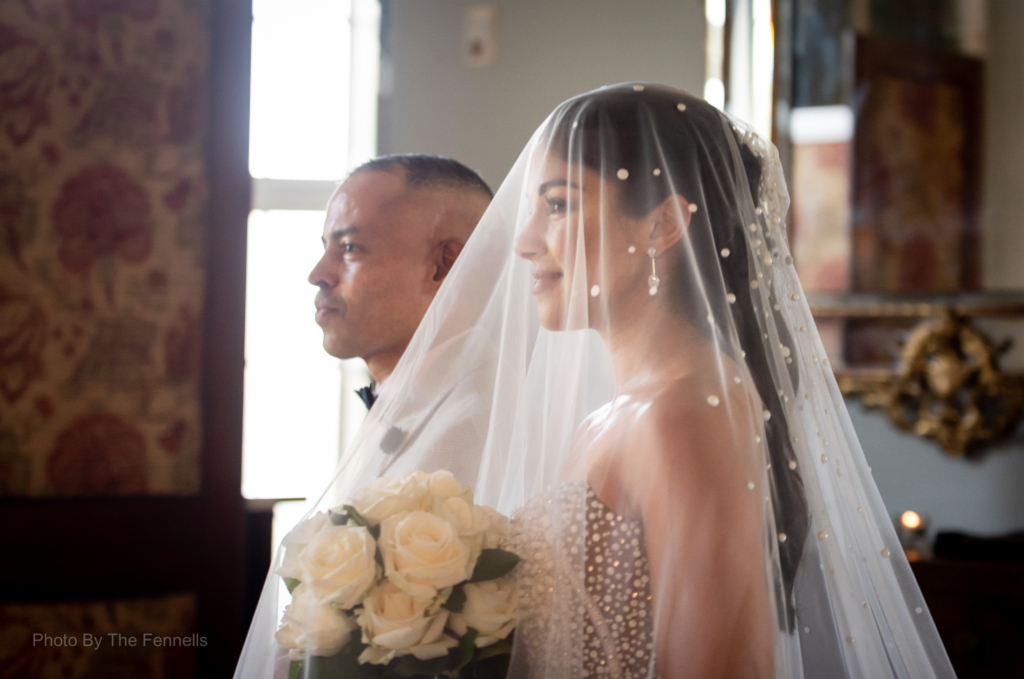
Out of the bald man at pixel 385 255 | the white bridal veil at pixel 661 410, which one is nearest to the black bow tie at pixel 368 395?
the bald man at pixel 385 255

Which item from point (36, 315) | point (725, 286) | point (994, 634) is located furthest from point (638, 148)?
point (994, 634)

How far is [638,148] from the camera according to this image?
1108 mm

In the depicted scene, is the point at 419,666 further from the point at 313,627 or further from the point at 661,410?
the point at 661,410

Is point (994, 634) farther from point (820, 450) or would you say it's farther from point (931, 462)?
point (820, 450)

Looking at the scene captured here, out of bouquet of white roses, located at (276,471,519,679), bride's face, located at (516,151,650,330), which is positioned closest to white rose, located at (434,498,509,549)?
bouquet of white roses, located at (276,471,519,679)

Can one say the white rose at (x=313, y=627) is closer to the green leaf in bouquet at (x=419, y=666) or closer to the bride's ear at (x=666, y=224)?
the green leaf in bouquet at (x=419, y=666)

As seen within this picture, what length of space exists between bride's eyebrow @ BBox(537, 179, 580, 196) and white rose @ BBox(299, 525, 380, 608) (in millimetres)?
519

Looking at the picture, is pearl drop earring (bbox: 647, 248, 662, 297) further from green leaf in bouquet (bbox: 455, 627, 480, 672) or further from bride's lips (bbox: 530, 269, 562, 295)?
green leaf in bouquet (bbox: 455, 627, 480, 672)

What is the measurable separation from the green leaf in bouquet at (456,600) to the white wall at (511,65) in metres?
2.86

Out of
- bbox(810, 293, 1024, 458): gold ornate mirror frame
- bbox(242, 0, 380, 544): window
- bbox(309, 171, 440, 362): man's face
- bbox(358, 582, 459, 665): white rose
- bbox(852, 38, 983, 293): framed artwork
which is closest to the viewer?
bbox(358, 582, 459, 665): white rose

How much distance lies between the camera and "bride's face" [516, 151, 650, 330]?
1.11 metres

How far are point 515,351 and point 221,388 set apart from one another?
1184 mm

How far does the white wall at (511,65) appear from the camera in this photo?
3.62m

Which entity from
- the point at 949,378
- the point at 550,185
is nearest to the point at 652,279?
the point at 550,185
